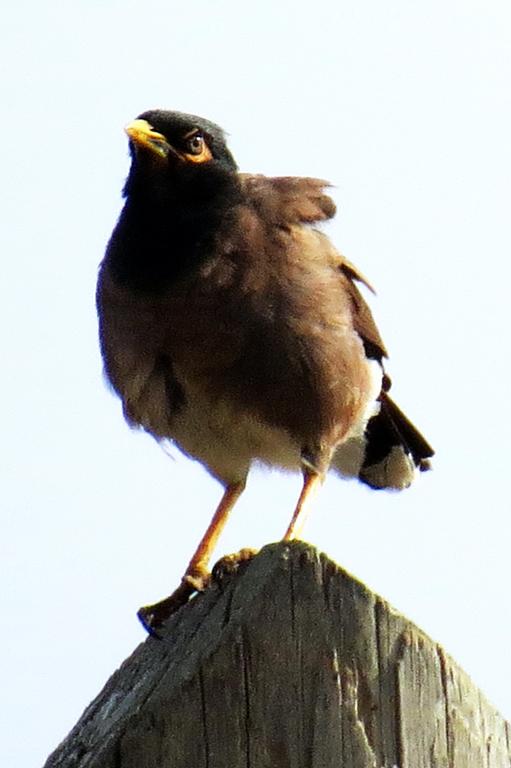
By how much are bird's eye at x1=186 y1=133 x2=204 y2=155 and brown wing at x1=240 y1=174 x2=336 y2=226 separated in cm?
19

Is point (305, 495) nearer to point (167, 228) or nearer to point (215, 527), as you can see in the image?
point (215, 527)

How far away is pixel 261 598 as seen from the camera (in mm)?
1931

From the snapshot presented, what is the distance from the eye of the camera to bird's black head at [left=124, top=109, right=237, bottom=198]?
4688 mm

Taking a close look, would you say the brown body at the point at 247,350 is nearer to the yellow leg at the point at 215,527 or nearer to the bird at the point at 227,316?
the bird at the point at 227,316

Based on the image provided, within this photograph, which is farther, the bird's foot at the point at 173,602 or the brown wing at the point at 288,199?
the brown wing at the point at 288,199

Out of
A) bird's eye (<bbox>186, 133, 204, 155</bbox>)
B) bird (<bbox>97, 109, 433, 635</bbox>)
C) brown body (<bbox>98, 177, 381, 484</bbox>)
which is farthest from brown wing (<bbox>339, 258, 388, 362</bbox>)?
bird's eye (<bbox>186, 133, 204, 155</bbox>)

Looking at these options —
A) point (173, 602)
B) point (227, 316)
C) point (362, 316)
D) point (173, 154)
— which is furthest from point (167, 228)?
point (173, 602)

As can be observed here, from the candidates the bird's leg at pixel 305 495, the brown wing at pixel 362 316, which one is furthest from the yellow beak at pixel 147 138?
the bird's leg at pixel 305 495

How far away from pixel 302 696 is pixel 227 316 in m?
2.45

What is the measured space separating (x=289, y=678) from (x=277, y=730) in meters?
0.07

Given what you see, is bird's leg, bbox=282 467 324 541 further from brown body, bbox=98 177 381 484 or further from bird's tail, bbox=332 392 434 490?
bird's tail, bbox=332 392 434 490

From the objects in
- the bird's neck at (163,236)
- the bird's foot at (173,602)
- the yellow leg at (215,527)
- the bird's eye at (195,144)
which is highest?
the bird's eye at (195,144)

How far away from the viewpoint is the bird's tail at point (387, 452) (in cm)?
552

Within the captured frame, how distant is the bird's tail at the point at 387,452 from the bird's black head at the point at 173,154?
1225 mm
